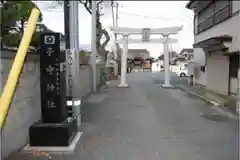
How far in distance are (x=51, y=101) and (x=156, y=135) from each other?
2713mm

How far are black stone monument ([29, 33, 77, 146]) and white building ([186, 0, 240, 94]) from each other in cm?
838

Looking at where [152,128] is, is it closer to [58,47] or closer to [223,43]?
[58,47]

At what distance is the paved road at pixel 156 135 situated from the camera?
18.6 feet

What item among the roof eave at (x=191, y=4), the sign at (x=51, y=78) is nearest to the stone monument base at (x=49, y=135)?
the sign at (x=51, y=78)

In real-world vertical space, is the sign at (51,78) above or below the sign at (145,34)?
below

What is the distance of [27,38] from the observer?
2.98m

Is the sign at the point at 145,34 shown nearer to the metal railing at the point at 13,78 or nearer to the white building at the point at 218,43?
the white building at the point at 218,43

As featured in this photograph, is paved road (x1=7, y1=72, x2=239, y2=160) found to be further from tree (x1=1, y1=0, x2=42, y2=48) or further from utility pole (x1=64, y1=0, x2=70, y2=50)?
tree (x1=1, y1=0, x2=42, y2=48)

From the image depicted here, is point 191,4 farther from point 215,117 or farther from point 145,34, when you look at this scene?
point 215,117

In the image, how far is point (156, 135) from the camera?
727 cm

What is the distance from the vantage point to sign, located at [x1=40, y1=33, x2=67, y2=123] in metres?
6.09

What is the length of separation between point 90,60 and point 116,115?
9506mm

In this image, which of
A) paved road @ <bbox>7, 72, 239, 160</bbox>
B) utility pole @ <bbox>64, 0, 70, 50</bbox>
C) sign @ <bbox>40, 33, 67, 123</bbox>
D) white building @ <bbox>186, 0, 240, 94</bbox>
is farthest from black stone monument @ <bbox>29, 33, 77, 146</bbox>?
white building @ <bbox>186, 0, 240, 94</bbox>

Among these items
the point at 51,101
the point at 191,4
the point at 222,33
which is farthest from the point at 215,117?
the point at 191,4
